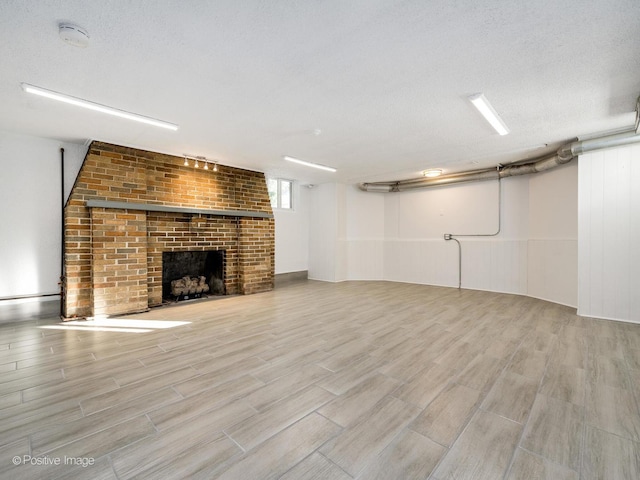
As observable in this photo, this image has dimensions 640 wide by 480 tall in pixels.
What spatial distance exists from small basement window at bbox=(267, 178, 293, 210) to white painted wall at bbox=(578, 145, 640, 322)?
5654 millimetres

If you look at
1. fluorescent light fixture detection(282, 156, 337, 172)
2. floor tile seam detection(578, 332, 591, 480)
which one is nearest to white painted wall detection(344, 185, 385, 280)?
fluorescent light fixture detection(282, 156, 337, 172)

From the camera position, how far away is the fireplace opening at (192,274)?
→ 5.19 m

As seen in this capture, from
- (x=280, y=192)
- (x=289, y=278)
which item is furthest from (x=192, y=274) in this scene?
(x=280, y=192)

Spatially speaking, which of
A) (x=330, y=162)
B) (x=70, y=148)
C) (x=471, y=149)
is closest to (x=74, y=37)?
(x=70, y=148)

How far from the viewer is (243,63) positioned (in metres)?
2.27

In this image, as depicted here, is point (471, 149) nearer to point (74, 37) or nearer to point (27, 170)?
point (74, 37)

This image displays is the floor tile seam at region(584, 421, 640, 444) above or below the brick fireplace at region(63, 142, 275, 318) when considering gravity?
below

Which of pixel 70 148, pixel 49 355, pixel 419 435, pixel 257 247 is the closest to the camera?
pixel 419 435

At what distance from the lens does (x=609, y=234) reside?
12.7ft

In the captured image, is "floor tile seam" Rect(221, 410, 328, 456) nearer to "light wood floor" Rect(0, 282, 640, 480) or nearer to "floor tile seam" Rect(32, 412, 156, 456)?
"light wood floor" Rect(0, 282, 640, 480)

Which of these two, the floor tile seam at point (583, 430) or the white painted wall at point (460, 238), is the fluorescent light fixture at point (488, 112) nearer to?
the white painted wall at point (460, 238)

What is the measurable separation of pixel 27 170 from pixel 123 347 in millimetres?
3106

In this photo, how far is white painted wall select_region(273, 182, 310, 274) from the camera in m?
7.07

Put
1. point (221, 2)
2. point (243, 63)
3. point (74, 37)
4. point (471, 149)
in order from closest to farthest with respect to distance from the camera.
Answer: point (221, 2) → point (74, 37) → point (243, 63) → point (471, 149)
